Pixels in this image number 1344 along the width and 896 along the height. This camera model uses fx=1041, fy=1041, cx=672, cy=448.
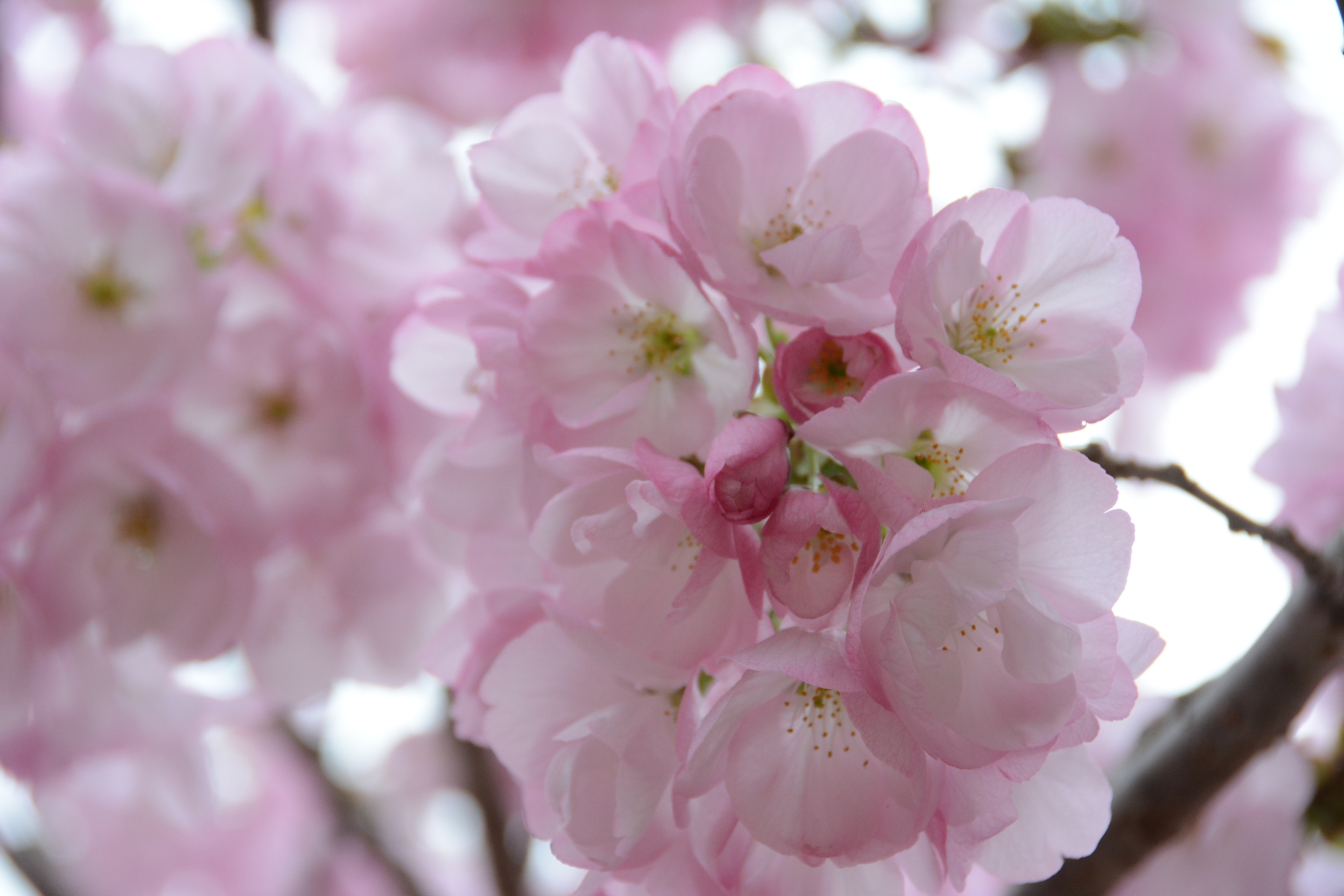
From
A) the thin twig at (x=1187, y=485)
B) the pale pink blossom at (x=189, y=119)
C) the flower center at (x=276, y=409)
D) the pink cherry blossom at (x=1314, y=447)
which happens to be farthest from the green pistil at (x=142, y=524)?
the pink cherry blossom at (x=1314, y=447)

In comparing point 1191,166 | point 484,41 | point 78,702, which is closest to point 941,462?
point 78,702

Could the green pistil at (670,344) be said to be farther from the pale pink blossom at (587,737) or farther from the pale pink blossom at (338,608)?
the pale pink blossom at (338,608)

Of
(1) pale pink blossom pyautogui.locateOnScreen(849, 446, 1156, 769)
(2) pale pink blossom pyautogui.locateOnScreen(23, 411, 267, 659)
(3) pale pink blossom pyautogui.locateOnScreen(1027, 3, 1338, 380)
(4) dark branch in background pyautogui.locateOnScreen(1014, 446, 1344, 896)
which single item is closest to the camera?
(1) pale pink blossom pyautogui.locateOnScreen(849, 446, 1156, 769)

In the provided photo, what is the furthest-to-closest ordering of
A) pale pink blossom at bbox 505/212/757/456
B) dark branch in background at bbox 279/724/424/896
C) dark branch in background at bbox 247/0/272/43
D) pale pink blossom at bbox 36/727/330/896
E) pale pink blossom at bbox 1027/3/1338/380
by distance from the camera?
pale pink blossom at bbox 36/727/330/896 → pale pink blossom at bbox 1027/3/1338/380 → dark branch in background at bbox 279/724/424/896 → dark branch in background at bbox 247/0/272/43 → pale pink blossom at bbox 505/212/757/456

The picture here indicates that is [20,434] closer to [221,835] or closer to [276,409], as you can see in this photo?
[276,409]

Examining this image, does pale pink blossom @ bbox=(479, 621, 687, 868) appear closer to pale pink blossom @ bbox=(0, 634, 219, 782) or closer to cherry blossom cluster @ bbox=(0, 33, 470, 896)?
cherry blossom cluster @ bbox=(0, 33, 470, 896)

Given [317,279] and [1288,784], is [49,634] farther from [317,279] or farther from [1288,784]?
[1288,784]

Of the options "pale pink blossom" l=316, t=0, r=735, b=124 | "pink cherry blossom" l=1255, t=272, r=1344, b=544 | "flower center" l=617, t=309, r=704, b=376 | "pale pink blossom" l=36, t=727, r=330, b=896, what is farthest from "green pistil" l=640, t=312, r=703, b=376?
"pale pink blossom" l=36, t=727, r=330, b=896
